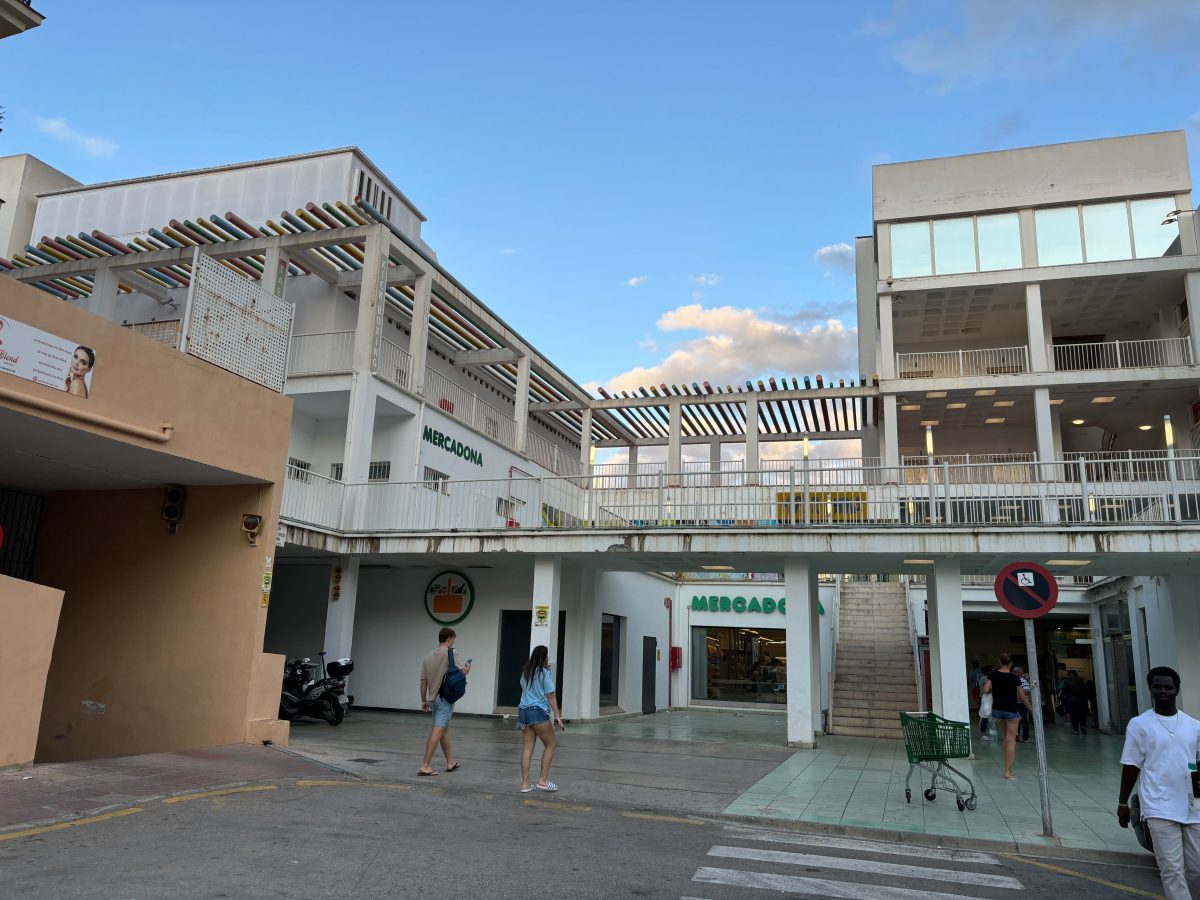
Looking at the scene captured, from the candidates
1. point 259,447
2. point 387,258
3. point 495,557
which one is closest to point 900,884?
point 259,447

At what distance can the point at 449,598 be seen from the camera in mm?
19375

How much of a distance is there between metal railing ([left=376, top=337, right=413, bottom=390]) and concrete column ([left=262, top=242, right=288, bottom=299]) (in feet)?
8.17

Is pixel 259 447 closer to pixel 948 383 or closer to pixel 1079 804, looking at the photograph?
pixel 1079 804

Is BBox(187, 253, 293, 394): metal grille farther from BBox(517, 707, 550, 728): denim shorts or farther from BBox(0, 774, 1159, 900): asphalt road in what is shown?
BBox(517, 707, 550, 728): denim shorts

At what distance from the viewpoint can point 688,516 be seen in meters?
16.1

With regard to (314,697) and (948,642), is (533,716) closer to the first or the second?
(314,697)

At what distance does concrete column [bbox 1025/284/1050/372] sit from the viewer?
26344 mm

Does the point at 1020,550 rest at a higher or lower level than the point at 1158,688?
higher

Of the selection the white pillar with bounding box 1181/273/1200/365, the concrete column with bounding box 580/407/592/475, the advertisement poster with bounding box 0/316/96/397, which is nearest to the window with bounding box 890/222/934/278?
the white pillar with bounding box 1181/273/1200/365

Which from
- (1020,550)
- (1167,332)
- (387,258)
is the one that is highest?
(1167,332)

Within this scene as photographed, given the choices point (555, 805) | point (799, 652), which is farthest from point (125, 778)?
point (799, 652)

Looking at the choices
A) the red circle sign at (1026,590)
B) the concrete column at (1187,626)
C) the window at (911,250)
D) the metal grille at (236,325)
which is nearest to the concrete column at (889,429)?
the window at (911,250)

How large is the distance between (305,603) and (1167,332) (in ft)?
90.2

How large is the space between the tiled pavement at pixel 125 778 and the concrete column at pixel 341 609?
654 centimetres
